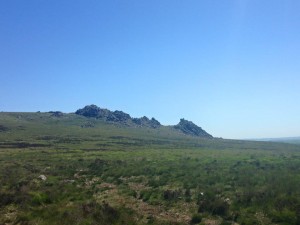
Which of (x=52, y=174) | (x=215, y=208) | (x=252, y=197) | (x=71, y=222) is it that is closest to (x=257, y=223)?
(x=215, y=208)

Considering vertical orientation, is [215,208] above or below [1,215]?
above

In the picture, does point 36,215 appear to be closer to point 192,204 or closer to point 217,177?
point 192,204

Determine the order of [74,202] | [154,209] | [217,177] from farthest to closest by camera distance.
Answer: [217,177] → [74,202] → [154,209]

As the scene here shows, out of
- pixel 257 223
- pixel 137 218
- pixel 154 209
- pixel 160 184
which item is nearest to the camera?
pixel 257 223

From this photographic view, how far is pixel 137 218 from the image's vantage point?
52.3ft

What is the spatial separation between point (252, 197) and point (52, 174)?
2142 centimetres

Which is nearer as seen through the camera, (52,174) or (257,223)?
(257,223)

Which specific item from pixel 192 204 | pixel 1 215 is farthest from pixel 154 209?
pixel 1 215

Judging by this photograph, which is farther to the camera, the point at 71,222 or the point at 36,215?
the point at 36,215

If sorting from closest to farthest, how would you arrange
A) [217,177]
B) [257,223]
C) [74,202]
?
[257,223], [74,202], [217,177]

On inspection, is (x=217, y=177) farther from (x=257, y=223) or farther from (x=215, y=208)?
(x=257, y=223)

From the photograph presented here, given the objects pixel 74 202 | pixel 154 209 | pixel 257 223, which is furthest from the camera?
pixel 74 202

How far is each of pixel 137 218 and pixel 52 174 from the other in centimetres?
1943

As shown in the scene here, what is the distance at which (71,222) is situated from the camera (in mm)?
14430
